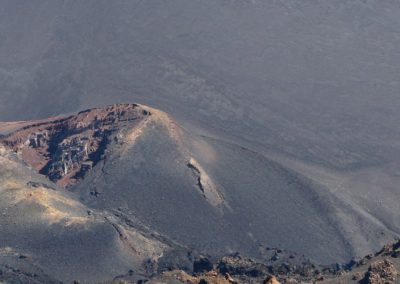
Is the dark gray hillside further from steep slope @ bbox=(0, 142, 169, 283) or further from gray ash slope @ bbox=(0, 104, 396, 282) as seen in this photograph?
steep slope @ bbox=(0, 142, 169, 283)

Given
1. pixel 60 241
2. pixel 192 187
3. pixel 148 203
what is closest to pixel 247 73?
pixel 192 187

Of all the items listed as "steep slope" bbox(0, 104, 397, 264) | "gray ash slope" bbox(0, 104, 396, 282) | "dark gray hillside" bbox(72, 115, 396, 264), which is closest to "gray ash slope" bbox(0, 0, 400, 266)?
"dark gray hillside" bbox(72, 115, 396, 264)

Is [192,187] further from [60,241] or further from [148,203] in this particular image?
[60,241]

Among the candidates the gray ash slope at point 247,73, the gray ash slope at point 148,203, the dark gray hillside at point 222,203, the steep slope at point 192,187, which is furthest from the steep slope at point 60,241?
the gray ash slope at point 247,73

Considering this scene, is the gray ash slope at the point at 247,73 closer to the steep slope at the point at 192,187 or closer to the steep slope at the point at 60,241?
the steep slope at the point at 192,187

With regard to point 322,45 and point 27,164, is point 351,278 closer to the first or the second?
point 27,164
